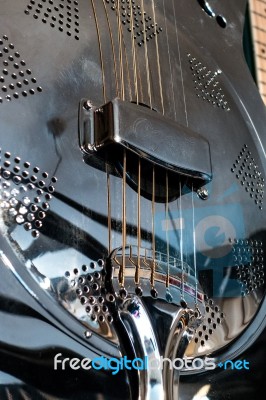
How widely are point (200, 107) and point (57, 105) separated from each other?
286 millimetres

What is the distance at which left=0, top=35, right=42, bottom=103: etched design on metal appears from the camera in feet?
2.25

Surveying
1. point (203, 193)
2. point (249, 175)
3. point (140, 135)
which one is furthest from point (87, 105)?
point (249, 175)

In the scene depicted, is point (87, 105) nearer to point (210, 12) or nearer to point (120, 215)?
point (120, 215)

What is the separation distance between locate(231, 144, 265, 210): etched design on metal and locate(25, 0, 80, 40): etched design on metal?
1.05 ft

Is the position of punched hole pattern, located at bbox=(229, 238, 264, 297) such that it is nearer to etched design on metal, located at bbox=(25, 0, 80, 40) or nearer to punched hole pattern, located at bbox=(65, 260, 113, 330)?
punched hole pattern, located at bbox=(65, 260, 113, 330)

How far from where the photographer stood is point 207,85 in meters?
0.98

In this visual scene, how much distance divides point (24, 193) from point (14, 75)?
0.45 feet

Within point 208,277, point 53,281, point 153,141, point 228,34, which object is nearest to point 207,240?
point 208,277

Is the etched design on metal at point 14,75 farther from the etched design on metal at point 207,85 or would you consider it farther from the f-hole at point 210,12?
the f-hole at point 210,12

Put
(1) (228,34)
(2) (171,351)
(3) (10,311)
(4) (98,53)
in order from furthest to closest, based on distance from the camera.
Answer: (1) (228,34)
(4) (98,53)
(2) (171,351)
(3) (10,311)

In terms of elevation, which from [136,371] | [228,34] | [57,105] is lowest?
[136,371]

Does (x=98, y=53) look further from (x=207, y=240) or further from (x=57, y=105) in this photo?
(x=207, y=240)

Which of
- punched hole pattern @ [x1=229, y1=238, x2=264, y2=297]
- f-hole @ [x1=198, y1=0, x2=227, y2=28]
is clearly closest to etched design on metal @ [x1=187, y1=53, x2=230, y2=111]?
f-hole @ [x1=198, y1=0, x2=227, y2=28]

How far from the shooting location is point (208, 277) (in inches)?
32.5
